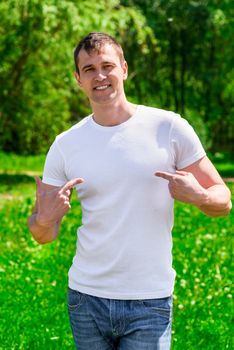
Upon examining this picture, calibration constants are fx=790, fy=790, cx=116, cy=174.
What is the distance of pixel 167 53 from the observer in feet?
125

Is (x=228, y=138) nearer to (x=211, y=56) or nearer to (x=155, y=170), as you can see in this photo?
(x=211, y=56)

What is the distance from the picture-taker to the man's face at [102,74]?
11.5 ft

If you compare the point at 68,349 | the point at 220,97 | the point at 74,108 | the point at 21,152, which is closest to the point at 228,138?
the point at 220,97

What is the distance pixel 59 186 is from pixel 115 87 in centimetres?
52

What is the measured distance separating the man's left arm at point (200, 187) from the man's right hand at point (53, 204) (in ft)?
1.34

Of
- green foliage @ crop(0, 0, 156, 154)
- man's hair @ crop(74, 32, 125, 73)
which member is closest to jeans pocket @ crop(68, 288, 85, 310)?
man's hair @ crop(74, 32, 125, 73)

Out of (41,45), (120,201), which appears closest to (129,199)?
(120,201)

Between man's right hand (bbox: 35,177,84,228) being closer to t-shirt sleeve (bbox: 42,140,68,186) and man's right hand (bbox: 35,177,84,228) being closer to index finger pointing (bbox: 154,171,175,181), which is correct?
t-shirt sleeve (bbox: 42,140,68,186)

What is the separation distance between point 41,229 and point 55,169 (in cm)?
28

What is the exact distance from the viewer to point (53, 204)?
11.2 ft

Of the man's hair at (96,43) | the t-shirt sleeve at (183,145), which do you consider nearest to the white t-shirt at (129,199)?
the t-shirt sleeve at (183,145)

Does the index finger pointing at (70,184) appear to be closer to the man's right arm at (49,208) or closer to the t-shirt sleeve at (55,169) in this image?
the man's right arm at (49,208)

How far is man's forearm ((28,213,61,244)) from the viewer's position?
353 cm

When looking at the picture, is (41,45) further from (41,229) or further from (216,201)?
(216,201)
